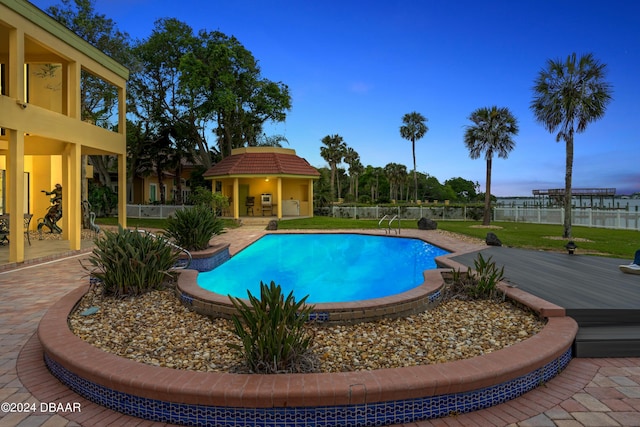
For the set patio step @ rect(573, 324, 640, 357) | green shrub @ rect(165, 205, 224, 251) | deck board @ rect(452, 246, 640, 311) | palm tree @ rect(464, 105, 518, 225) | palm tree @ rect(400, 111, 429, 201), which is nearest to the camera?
patio step @ rect(573, 324, 640, 357)

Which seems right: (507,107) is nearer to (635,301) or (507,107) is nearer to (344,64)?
(344,64)

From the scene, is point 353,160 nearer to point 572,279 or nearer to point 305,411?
point 572,279

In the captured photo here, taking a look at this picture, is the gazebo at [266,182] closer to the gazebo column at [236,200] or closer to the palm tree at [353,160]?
the gazebo column at [236,200]

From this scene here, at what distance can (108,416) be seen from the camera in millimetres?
2742

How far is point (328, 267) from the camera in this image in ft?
31.7

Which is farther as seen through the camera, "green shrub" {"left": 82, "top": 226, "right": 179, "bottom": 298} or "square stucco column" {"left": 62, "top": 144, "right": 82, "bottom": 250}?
"square stucco column" {"left": 62, "top": 144, "right": 82, "bottom": 250}

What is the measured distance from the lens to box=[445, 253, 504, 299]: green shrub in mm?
5359

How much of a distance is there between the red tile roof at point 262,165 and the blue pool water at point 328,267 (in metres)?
8.48

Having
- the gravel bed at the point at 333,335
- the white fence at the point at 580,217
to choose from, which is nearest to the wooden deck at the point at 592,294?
the gravel bed at the point at 333,335

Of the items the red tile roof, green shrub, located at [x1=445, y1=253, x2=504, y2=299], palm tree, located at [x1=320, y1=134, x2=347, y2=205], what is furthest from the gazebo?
palm tree, located at [x1=320, y1=134, x2=347, y2=205]

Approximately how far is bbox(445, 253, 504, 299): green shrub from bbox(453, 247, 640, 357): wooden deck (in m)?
0.59

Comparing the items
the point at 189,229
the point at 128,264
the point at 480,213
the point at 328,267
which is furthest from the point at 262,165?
the point at 128,264

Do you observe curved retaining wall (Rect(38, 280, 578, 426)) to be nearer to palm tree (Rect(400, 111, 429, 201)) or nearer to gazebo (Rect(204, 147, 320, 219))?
gazebo (Rect(204, 147, 320, 219))

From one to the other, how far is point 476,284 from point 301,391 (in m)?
3.88
